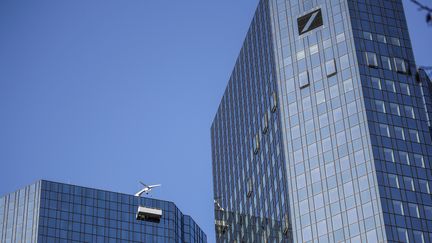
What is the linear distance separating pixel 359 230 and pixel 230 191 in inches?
1686

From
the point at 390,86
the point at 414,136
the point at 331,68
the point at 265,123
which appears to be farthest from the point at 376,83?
the point at 265,123

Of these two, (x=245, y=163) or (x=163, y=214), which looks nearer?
(x=245, y=163)

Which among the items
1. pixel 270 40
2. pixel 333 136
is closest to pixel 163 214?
pixel 270 40

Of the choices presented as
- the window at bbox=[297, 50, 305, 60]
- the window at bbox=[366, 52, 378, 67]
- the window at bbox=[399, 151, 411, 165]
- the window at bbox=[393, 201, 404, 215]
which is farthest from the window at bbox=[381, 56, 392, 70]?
the window at bbox=[393, 201, 404, 215]

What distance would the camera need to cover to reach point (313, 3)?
121m

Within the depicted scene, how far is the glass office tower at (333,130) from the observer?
101 metres

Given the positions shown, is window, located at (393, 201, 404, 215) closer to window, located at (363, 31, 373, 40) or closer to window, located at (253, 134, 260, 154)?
window, located at (363, 31, 373, 40)

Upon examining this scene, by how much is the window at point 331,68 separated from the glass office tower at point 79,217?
72393 millimetres

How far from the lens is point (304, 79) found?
11531cm

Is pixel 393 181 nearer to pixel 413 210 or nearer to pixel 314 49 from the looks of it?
pixel 413 210

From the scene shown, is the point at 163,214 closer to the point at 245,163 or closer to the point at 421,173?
the point at 245,163

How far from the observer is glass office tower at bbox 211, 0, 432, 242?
100562 millimetres

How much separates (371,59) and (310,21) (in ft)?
35.2

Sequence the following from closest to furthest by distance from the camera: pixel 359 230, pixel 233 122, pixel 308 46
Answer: pixel 359 230 → pixel 308 46 → pixel 233 122
